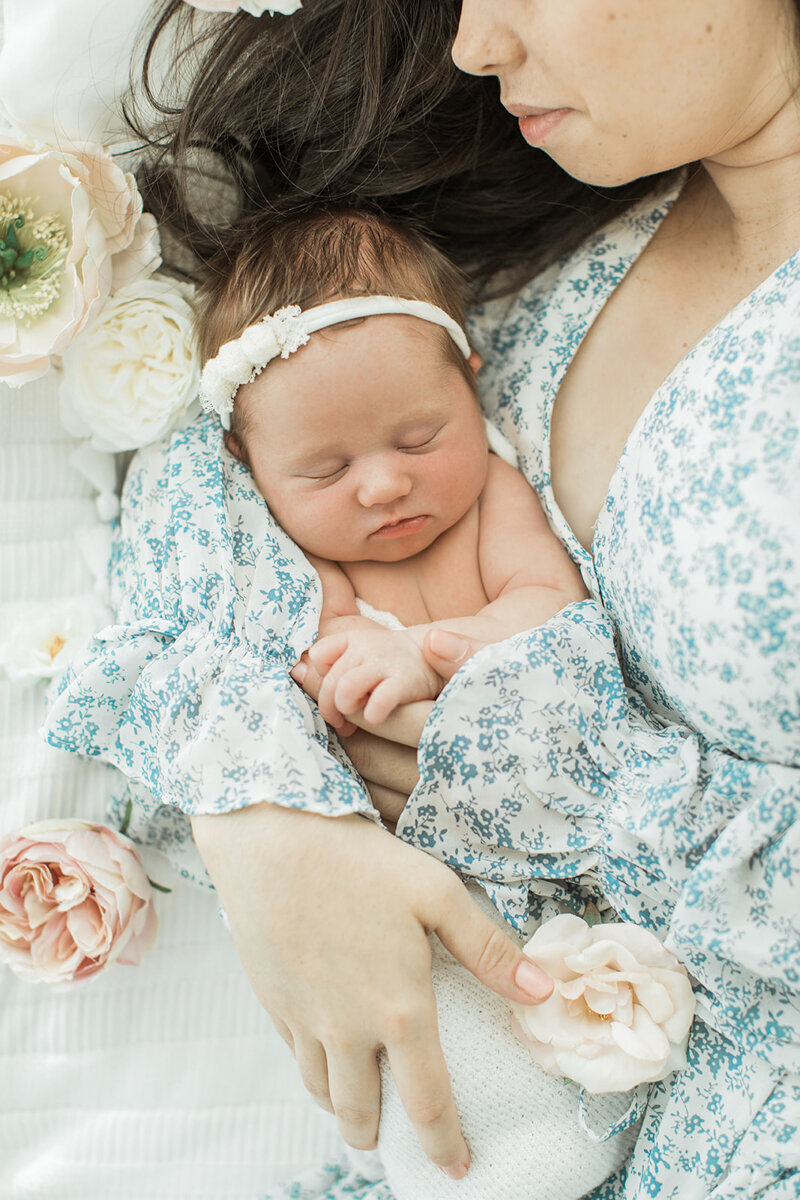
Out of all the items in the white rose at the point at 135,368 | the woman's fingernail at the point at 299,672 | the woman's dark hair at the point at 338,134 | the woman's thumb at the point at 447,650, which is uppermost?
the woman's dark hair at the point at 338,134

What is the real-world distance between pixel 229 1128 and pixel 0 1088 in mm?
314

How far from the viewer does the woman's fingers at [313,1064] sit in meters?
1.07

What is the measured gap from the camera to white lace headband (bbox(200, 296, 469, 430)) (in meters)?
Result: 1.18

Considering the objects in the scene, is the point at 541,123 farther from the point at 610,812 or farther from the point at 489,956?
the point at 489,956

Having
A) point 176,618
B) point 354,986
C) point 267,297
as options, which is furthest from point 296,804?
point 267,297

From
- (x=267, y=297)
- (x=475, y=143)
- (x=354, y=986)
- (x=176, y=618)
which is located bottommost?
(x=354, y=986)

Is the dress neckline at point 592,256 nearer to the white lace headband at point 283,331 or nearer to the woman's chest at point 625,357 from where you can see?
the woman's chest at point 625,357

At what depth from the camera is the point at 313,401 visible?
119 cm

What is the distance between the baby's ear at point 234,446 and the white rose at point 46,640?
0.96ft

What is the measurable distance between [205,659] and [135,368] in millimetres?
441

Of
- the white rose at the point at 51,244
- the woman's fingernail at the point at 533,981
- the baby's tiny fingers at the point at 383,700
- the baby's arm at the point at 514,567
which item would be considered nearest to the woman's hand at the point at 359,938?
the woman's fingernail at the point at 533,981

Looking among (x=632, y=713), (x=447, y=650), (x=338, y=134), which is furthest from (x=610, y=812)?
(x=338, y=134)

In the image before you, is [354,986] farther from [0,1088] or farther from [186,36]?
[186,36]

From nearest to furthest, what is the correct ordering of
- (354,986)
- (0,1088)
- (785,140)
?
(354,986), (785,140), (0,1088)
